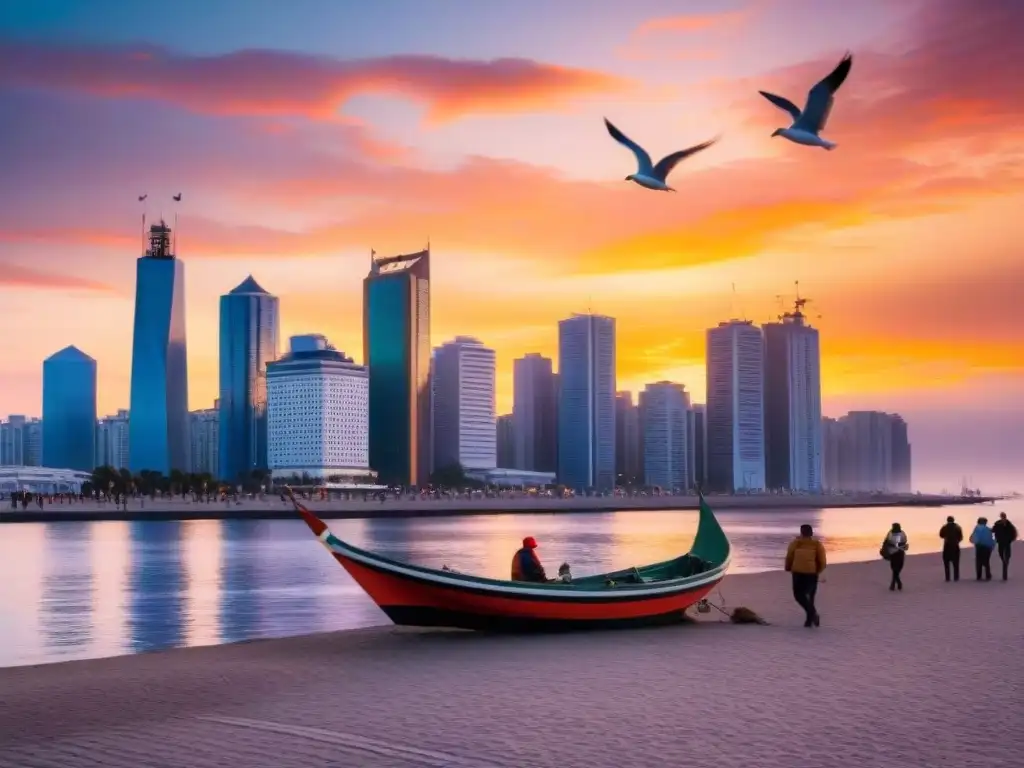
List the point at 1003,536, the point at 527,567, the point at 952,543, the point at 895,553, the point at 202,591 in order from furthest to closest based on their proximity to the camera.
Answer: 1. the point at 202,591
2. the point at 952,543
3. the point at 1003,536
4. the point at 895,553
5. the point at 527,567

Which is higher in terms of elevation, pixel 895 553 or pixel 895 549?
pixel 895 549

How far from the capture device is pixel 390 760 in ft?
41.0

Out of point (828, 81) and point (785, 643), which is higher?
point (828, 81)

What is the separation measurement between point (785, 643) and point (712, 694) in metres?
6.31

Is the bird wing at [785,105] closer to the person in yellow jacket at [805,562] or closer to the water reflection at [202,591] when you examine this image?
the person in yellow jacket at [805,562]

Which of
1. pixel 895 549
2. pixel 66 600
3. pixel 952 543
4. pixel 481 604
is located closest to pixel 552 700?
pixel 481 604

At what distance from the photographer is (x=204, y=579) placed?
54.8m

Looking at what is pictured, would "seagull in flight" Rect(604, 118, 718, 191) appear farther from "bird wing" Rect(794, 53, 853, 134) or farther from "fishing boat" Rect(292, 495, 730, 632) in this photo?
"fishing boat" Rect(292, 495, 730, 632)

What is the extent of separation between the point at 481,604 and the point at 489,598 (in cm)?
23

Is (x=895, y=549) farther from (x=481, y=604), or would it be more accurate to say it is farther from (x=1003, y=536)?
(x=481, y=604)

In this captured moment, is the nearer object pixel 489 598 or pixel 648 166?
pixel 489 598

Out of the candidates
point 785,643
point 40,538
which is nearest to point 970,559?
point 785,643

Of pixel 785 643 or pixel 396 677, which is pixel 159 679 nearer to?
pixel 396 677

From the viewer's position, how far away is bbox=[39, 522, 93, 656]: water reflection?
31166mm
